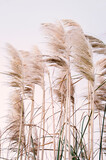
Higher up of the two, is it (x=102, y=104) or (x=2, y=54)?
(x=2, y=54)

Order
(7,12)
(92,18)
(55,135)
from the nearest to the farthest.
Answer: (55,135) → (92,18) → (7,12)

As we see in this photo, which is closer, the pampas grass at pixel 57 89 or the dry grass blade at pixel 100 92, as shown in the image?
the pampas grass at pixel 57 89

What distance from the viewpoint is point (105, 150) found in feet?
10.4

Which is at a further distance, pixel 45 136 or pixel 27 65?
pixel 27 65

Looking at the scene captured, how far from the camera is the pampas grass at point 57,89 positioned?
2248mm

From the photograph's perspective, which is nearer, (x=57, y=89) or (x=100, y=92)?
(x=100, y=92)

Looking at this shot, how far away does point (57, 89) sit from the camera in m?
3.12

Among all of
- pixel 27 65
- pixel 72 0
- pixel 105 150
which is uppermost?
pixel 72 0

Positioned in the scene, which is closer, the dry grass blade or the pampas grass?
the pampas grass

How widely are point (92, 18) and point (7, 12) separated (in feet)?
7.98

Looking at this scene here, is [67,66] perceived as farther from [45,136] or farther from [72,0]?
[72,0]

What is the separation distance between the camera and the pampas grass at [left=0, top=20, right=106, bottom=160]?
2.25 metres

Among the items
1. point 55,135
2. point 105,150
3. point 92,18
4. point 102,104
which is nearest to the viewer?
point 55,135

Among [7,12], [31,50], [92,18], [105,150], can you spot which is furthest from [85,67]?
[7,12]
